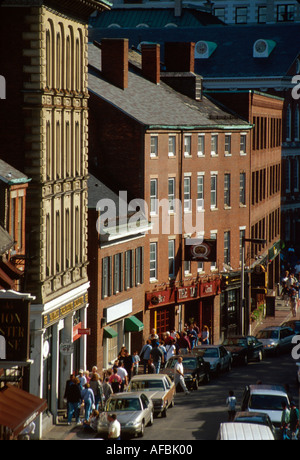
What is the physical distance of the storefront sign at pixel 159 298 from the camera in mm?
62809

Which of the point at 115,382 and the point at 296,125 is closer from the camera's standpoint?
the point at 115,382

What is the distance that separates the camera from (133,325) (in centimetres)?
5897

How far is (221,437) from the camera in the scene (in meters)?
32.0

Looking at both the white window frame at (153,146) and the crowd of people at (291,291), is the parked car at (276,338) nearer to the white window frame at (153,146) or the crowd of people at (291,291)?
the white window frame at (153,146)

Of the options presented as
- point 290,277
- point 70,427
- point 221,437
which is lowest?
point 290,277

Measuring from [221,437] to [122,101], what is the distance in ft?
113

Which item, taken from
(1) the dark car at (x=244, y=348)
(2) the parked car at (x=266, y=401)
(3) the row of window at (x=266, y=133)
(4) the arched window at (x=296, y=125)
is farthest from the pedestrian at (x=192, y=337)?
(4) the arched window at (x=296, y=125)

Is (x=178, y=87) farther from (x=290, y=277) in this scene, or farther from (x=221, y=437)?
(x=221, y=437)

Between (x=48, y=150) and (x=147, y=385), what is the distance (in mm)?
10082

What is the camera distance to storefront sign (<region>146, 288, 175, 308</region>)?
6281 centimetres

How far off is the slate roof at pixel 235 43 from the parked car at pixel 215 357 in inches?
2188

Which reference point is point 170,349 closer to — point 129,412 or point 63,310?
point 63,310

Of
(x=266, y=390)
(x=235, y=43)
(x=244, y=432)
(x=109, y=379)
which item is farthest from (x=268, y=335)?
(x=235, y=43)

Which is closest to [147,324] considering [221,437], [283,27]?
[221,437]
